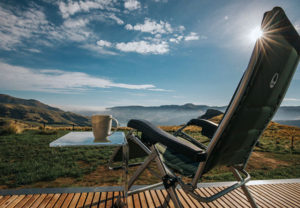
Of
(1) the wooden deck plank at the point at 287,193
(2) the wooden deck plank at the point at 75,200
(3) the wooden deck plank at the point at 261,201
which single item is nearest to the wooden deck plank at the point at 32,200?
(2) the wooden deck plank at the point at 75,200

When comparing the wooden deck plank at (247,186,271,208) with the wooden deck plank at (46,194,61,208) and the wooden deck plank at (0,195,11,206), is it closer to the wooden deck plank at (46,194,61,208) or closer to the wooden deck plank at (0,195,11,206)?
the wooden deck plank at (46,194,61,208)

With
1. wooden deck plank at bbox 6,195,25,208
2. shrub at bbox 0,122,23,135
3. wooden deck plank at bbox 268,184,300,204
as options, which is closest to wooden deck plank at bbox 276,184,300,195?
wooden deck plank at bbox 268,184,300,204

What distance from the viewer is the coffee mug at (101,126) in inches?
54.9

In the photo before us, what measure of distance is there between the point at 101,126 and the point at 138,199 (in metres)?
Result: 1.14

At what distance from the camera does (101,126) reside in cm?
142

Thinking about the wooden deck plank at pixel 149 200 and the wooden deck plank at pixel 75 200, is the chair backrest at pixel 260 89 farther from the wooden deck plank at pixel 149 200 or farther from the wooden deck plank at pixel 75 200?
the wooden deck plank at pixel 75 200

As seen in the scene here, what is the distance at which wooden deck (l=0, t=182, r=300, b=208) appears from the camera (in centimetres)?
185

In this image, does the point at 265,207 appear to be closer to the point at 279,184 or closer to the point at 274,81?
the point at 279,184

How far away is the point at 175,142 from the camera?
105 cm

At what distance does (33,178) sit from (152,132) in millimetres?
2833

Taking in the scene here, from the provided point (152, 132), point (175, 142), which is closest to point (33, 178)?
point (152, 132)

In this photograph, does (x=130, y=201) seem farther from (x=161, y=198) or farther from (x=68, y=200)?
(x=68, y=200)

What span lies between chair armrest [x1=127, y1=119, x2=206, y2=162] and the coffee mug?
18cm

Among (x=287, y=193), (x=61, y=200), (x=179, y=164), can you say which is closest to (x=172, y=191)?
(x=179, y=164)
